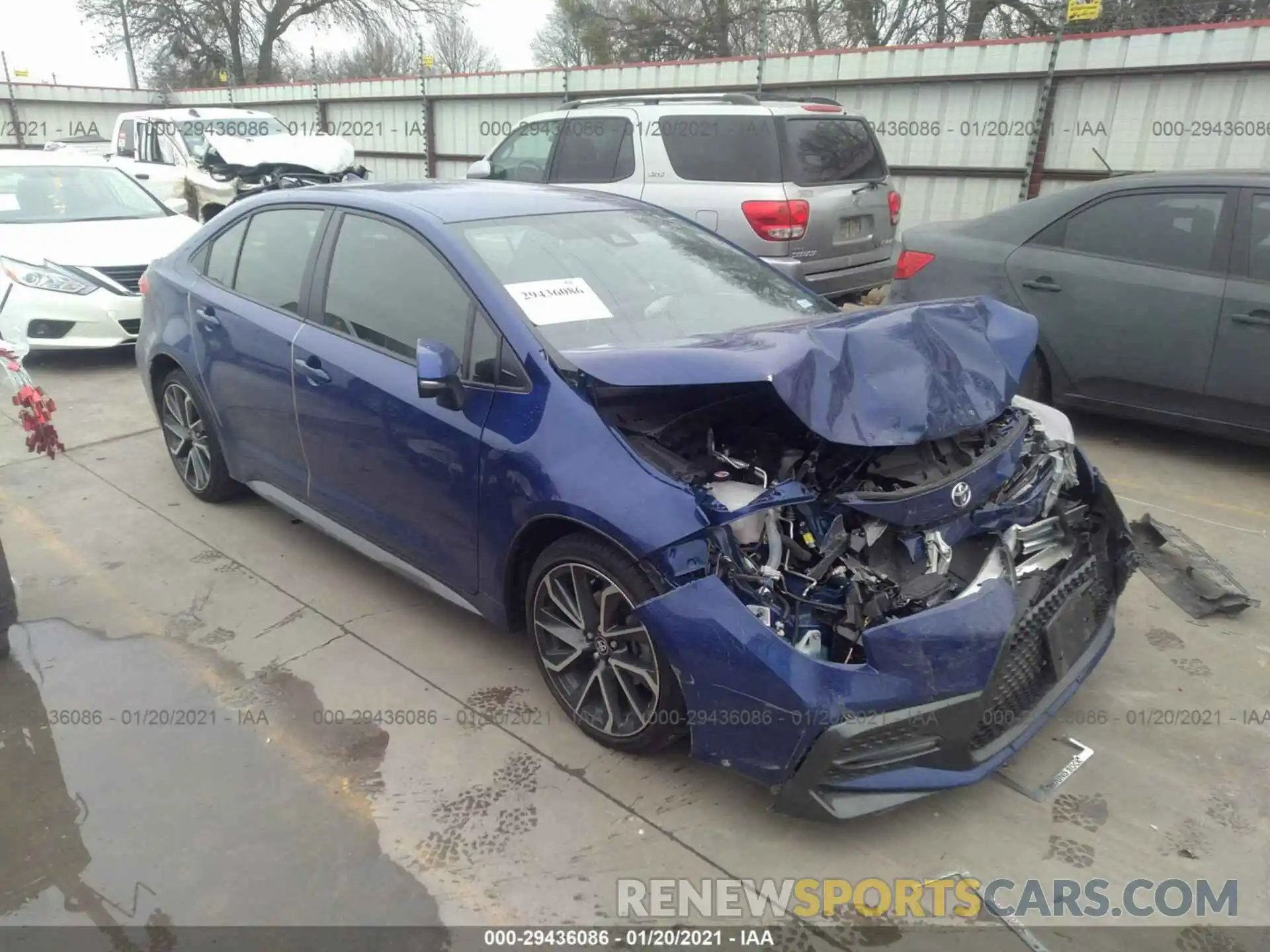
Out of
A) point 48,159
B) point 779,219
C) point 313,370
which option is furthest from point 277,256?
point 48,159

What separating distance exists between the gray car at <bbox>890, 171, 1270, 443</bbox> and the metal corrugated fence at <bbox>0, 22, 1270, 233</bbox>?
384 cm

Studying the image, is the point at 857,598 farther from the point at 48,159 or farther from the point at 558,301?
the point at 48,159

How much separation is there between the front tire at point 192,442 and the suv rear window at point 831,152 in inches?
179

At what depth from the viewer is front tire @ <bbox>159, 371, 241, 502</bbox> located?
4.60m

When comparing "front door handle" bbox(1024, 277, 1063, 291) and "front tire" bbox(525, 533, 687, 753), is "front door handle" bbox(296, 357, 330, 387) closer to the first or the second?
"front tire" bbox(525, 533, 687, 753)

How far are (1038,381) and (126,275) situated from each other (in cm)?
678

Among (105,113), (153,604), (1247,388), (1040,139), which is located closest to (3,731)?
(153,604)

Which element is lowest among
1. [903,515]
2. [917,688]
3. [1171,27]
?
[917,688]

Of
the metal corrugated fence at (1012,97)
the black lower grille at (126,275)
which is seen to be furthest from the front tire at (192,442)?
the metal corrugated fence at (1012,97)

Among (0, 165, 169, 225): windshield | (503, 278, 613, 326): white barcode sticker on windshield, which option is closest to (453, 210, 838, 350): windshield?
(503, 278, 613, 326): white barcode sticker on windshield

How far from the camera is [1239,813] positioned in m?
2.73

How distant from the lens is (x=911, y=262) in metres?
6.13

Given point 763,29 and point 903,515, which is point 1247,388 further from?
point 763,29

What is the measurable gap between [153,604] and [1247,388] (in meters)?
5.41
